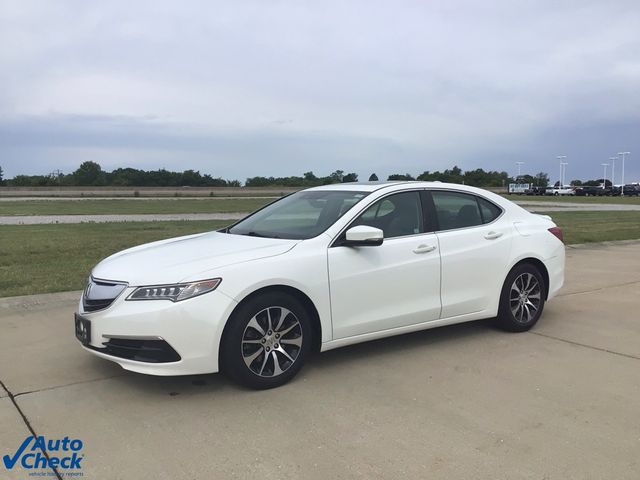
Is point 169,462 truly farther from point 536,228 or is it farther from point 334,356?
point 536,228

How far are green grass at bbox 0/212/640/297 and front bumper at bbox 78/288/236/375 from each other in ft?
13.3

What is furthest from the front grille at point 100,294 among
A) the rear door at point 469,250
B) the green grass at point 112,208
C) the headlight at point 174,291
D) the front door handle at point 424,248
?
the green grass at point 112,208

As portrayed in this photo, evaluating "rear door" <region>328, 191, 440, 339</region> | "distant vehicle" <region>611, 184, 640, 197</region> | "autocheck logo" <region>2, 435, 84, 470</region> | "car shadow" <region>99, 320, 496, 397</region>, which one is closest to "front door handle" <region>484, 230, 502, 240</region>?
"rear door" <region>328, 191, 440, 339</region>

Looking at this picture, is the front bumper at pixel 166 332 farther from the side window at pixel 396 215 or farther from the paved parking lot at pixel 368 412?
the side window at pixel 396 215

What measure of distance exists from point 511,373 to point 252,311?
2164 mm

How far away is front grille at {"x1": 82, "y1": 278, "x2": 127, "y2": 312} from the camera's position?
4.16 meters

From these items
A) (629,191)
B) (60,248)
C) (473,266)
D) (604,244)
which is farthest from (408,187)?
(629,191)

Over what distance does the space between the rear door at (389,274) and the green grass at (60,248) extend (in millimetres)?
4590

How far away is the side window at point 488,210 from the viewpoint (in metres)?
5.82

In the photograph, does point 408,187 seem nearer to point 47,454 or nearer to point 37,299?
point 47,454

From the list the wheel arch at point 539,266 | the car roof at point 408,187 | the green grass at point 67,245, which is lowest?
the green grass at point 67,245

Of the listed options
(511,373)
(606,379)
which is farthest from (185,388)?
(606,379)

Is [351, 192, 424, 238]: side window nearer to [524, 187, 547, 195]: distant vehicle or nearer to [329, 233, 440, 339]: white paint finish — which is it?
[329, 233, 440, 339]: white paint finish

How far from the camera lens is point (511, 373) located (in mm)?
4688
